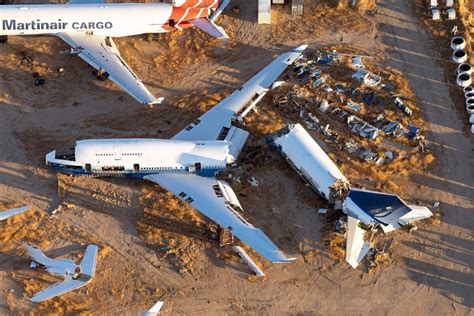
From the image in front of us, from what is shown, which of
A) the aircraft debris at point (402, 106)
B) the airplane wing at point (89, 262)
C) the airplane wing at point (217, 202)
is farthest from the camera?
the aircraft debris at point (402, 106)

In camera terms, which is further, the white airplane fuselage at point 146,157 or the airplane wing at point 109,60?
the airplane wing at point 109,60

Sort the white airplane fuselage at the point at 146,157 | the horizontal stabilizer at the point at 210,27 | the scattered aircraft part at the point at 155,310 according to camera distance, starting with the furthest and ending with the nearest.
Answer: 1. the horizontal stabilizer at the point at 210,27
2. the white airplane fuselage at the point at 146,157
3. the scattered aircraft part at the point at 155,310

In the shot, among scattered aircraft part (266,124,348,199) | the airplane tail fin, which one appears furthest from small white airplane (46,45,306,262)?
the airplane tail fin

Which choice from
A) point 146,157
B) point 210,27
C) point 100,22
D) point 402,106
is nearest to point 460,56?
point 402,106

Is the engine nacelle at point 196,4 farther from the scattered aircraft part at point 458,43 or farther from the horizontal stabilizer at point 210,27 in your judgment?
the scattered aircraft part at point 458,43

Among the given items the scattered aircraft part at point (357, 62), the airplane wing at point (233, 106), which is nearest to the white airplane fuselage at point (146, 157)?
the airplane wing at point (233, 106)

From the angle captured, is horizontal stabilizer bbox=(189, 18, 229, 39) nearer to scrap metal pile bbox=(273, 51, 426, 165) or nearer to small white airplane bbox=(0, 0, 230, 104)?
small white airplane bbox=(0, 0, 230, 104)

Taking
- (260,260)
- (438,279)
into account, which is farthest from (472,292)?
(260,260)

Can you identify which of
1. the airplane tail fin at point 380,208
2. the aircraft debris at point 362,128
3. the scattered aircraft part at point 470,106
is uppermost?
the scattered aircraft part at point 470,106
